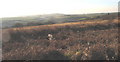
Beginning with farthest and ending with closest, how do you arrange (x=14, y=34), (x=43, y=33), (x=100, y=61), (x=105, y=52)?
1. (x=43, y=33)
2. (x=14, y=34)
3. (x=105, y=52)
4. (x=100, y=61)

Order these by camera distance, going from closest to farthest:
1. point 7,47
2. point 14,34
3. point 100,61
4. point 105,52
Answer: point 100,61 < point 105,52 < point 7,47 < point 14,34

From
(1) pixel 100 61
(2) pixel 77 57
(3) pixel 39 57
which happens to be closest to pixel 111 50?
(1) pixel 100 61

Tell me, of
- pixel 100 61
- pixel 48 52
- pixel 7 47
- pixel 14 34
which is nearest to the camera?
pixel 100 61

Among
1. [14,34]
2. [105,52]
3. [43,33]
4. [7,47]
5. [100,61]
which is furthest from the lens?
[43,33]

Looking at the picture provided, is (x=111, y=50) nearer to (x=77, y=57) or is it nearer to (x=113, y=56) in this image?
(x=113, y=56)

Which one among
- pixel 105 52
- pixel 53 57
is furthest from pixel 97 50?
pixel 53 57

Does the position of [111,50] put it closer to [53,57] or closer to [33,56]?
[53,57]

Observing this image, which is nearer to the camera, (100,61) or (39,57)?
(100,61)

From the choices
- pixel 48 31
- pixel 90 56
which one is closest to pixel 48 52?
pixel 90 56

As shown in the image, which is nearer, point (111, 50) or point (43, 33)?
point (111, 50)
